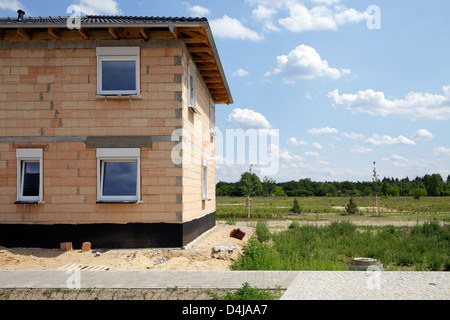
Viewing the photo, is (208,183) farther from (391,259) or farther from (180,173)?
(391,259)

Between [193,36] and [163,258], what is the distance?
21.5ft

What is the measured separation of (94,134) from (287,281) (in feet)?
24.8

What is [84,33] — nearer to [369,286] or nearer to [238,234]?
[238,234]

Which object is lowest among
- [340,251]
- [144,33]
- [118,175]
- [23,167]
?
[340,251]

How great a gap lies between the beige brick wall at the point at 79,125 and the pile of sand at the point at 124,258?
3.10 ft

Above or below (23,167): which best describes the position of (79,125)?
above

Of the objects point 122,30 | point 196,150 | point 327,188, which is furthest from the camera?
point 327,188

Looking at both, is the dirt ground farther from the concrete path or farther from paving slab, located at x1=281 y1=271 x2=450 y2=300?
paving slab, located at x1=281 y1=271 x2=450 y2=300

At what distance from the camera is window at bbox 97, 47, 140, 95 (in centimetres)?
1216

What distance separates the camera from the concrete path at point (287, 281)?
6617mm

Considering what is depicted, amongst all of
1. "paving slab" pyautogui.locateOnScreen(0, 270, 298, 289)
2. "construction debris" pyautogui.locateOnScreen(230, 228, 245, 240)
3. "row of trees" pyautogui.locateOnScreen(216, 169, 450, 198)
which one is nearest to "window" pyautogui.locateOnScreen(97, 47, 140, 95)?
"paving slab" pyautogui.locateOnScreen(0, 270, 298, 289)

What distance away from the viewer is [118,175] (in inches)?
480

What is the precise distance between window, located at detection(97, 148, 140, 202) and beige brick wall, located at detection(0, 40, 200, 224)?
19cm

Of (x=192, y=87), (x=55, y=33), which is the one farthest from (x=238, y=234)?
(x=55, y=33)
